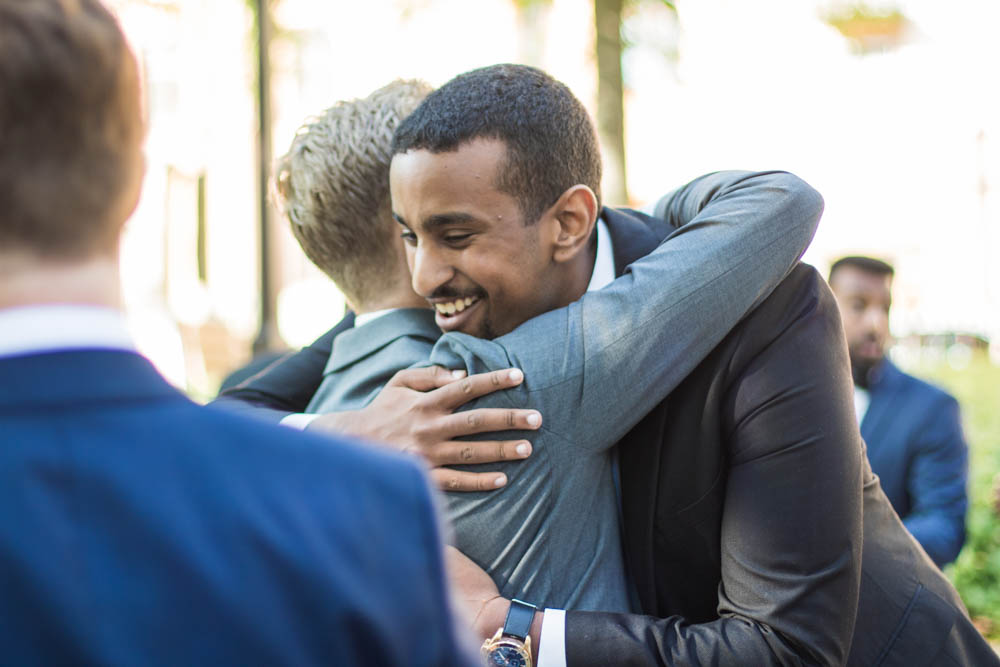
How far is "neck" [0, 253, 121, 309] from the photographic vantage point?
0.92 m

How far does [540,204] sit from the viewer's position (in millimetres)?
2074

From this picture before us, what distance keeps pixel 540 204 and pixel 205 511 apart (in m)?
1.29

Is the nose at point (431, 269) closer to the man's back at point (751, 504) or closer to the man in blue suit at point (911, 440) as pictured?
the man's back at point (751, 504)

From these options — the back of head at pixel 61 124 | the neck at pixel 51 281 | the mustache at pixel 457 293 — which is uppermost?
the back of head at pixel 61 124

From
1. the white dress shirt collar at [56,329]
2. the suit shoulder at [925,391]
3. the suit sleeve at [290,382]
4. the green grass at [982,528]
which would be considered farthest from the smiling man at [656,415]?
the green grass at [982,528]

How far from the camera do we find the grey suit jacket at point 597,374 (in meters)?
1.83

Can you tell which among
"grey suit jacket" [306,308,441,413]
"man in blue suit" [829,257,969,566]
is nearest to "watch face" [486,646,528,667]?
"grey suit jacket" [306,308,441,413]

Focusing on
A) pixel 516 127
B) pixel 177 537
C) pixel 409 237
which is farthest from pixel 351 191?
pixel 177 537

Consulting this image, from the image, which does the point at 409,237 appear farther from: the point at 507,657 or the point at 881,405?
the point at 881,405

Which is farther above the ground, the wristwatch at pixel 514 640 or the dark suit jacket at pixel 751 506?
the dark suit jacket at pixel 751 506

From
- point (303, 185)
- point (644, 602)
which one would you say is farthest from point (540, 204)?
point (644, 602)

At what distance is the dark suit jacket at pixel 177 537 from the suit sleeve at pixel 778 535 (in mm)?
960

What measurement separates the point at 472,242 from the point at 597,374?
0.42 metres

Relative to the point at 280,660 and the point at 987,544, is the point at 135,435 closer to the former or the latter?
the point at 280,660
